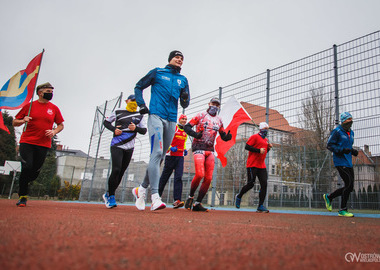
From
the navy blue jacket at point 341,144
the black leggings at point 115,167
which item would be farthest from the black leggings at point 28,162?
the navy blue jacket at point 341,144

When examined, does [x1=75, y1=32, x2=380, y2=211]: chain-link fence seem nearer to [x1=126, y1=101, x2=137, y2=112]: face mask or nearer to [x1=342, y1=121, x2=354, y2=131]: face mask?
[x1=342, y1=121, x2=354, y2=131]: face mask

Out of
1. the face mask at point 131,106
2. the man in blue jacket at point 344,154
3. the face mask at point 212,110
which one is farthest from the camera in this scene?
the face mask at point 212,110

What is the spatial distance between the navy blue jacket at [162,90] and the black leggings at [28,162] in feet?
6.22

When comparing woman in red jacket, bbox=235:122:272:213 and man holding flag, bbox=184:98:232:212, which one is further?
woman in red jacket, bbox=235:122:272:213

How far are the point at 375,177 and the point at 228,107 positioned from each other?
4.30 meters

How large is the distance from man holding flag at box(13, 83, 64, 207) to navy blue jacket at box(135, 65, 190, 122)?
169 cm

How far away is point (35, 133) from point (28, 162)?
0.46 meters

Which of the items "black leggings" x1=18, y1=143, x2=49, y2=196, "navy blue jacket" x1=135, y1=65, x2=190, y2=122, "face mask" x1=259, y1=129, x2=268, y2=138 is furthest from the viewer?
"face mask" x1=259, y1=129, x2=268, y2=138

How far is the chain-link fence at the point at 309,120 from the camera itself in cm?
642

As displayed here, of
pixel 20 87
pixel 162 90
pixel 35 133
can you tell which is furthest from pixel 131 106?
pixel 20 87

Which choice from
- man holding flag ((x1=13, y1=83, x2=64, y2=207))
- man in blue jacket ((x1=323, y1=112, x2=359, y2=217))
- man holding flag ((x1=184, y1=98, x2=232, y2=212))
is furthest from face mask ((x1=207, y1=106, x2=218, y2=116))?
man holding flag ((x1=13, y1=83, x2=64, y2=207))

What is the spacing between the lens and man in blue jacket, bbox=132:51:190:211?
386 centimetres

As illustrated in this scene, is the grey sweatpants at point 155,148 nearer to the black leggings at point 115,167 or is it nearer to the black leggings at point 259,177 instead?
the black leggings at point 115,167

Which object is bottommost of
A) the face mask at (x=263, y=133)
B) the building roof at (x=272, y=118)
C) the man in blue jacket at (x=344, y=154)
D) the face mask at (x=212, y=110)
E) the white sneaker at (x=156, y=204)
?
the white sneaker at (x=156, y=204)
